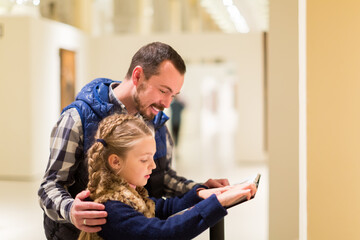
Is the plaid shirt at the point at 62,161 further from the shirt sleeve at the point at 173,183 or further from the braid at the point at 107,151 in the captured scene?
the shirt sleeve at the point at 173,183

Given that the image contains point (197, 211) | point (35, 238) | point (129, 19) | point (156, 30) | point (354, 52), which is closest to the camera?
point (197, 211)

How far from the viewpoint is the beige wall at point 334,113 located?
2439mm

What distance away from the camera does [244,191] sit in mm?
1931

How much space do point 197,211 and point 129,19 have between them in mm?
15272

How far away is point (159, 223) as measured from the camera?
75.0 inches

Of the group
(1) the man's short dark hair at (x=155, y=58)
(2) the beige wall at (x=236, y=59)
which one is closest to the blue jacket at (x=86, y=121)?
(1) the man's short dark hair at (x=155, y=58)

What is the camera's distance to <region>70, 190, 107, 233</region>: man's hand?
1881mm

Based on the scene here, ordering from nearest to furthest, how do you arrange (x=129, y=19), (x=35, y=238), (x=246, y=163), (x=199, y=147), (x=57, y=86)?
(x=35, y=238) < (x=57, y=86) < (x=246, y=163) < (x=199, y=147) < (x=129, y=19)

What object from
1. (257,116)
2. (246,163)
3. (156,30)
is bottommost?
(246,163)

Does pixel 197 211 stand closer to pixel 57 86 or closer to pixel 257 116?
pixel 57 86

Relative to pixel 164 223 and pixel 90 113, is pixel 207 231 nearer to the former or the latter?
pixel 90 113

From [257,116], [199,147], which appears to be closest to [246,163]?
[257,116]

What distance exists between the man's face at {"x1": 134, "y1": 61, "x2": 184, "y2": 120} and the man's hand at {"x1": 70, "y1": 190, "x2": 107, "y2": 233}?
0.54 meters

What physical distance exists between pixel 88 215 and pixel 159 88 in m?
0.63
